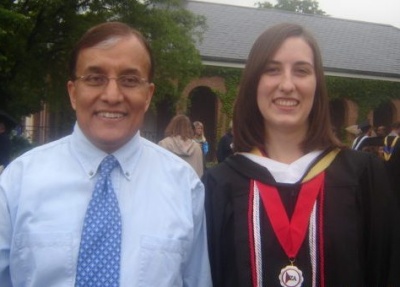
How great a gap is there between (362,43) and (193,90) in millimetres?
10634

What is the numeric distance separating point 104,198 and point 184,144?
6453mm

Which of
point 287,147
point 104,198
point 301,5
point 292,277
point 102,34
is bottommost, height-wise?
point 292,277

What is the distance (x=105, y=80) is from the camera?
2549mm

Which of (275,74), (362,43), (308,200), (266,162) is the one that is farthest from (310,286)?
(362,43)

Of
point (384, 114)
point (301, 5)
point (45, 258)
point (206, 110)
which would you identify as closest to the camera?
point (45, 258)

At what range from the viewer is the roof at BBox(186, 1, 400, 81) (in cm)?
2842

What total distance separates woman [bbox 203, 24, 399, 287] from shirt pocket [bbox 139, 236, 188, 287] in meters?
0.40

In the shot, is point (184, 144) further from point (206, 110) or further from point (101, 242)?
point (206, 110)

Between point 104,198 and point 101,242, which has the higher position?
point 104,198

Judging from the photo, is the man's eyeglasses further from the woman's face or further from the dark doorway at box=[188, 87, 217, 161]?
the dark doorway at box=[188, 87, 217, 161]

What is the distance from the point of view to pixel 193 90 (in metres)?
28.1

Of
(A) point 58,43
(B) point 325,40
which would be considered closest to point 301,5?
(B) point 325,40

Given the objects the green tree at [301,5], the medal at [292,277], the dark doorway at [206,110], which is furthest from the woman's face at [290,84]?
the green tree at [301,5]

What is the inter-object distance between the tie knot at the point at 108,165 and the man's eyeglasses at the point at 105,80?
1.00ft
